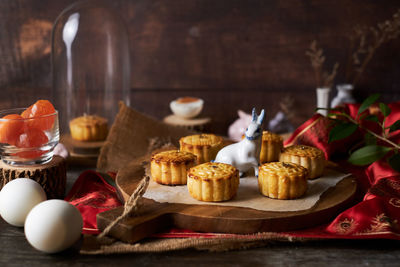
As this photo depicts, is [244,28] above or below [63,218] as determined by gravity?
above

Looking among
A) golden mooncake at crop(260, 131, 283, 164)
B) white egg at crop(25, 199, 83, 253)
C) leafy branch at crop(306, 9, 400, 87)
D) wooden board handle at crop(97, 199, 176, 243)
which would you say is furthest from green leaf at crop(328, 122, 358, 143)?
leafy branch at crop(306, 9, 400, 87)

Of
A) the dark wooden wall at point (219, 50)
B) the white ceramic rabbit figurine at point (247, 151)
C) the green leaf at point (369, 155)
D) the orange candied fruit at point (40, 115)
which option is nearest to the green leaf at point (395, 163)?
the green leaf at point (369, 155)

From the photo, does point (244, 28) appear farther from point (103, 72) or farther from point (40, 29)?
point (40, 29)

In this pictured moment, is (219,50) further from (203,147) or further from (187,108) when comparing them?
(203,147)

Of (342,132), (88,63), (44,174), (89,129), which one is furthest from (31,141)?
(342,132)

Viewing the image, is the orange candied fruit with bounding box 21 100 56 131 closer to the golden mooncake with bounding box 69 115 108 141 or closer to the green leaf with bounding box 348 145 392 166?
the golden mooncake with bounding box 69 115 108 141

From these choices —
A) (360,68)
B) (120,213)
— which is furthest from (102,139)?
(360,68)
